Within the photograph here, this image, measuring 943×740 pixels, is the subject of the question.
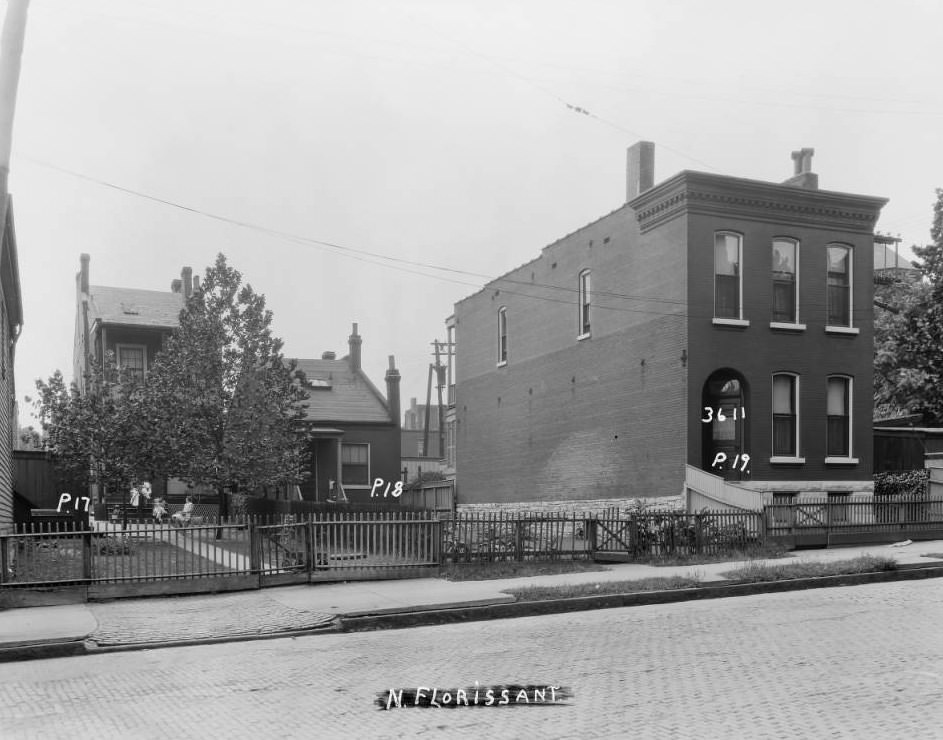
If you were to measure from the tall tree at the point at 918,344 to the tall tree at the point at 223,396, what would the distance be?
926 inches

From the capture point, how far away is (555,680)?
9.05 meters

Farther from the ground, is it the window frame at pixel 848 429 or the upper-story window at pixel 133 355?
the upper-story window at pixel 133 355

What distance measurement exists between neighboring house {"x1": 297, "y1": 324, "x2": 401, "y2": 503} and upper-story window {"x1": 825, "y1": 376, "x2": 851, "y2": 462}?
66.5 ft

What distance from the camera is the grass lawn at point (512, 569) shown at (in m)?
17.8

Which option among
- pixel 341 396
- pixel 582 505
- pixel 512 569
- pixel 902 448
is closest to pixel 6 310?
pixel 512 569

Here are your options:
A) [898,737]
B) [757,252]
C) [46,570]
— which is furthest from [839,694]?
[757,252]

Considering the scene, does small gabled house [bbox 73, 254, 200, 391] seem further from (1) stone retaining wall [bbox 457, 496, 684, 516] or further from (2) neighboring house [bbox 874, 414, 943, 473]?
(2) neighboring house [bbox 874, 414, 943, 473]

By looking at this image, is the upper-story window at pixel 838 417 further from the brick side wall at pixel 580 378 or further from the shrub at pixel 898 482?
the brick side wall at pixel 580 378

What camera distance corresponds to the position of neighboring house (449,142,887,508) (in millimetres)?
27312

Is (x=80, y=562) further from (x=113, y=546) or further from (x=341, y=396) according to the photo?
(x=341, y=396)

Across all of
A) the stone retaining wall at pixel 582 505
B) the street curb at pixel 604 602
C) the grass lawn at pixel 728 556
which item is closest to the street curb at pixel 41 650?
the street curb at pixel 604 602

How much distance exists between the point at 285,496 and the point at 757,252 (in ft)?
63.7

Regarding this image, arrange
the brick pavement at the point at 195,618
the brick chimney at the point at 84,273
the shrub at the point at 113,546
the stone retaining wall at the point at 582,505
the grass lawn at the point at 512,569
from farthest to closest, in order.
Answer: the brick chimney at the point at 84,273 → the stone retaining wall at the point at 582,505 → the grass lawn at the point at 512,569 → the shrub at the point at 113,546 → the brick pavement at the point at 195,618

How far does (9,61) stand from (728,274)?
20706 millimetres
